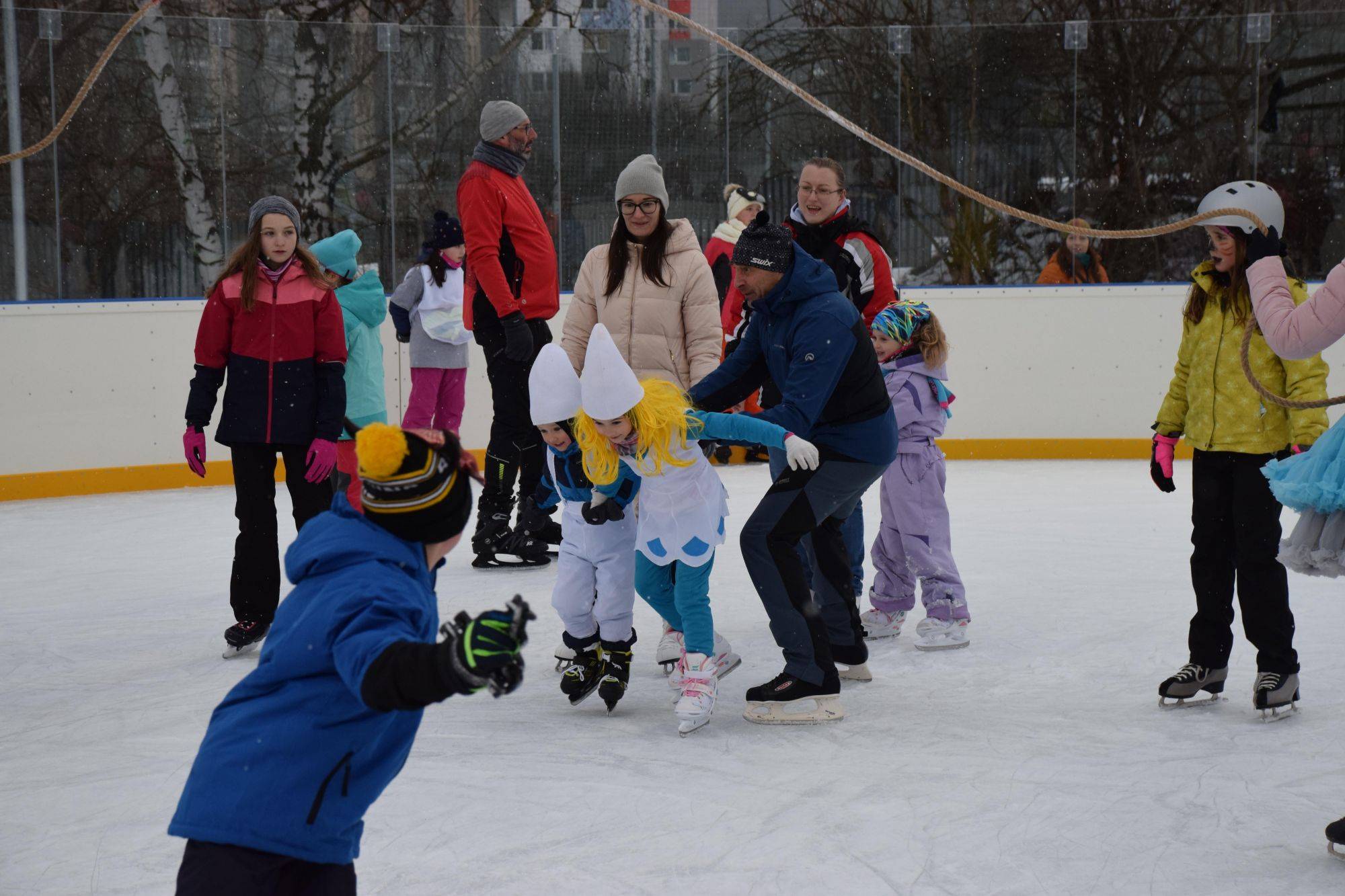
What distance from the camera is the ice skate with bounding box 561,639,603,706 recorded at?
4113 mm

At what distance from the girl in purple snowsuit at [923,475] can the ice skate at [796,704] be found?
0.87 m

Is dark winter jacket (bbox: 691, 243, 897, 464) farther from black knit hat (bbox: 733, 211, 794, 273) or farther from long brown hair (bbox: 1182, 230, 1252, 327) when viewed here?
long brown hair (bbox: 1182, 230, 1252, 327)

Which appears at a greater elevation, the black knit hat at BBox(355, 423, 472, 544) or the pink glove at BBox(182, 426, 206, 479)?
the black knit hat at BBox(355, 423, 472, 544)

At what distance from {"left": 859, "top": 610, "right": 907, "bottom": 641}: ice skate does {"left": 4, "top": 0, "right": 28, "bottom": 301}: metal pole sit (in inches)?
227

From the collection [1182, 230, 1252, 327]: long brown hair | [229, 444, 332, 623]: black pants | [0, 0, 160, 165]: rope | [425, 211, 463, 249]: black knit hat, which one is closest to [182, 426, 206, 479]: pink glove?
[229, 444, 332, 623]: black pants

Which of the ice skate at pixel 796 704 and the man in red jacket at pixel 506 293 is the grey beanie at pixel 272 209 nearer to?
the man in red jacket at pixel 506 293

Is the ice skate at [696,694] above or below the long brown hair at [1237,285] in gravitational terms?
below

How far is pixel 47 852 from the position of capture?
10.1 ft

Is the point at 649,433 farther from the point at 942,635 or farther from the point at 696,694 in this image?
the point at 942,635

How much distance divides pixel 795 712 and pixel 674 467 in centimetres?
77

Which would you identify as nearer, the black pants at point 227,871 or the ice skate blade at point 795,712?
the black pants at point 227,871

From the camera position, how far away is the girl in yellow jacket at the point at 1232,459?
375 cm

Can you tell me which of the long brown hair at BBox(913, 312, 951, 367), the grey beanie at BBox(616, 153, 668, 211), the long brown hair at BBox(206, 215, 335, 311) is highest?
the grey beanie at BBox(616, 153, 668, 211)

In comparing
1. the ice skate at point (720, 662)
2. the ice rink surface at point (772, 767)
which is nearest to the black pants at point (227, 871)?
the ice rink surface at point (772, 767)
